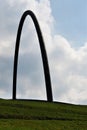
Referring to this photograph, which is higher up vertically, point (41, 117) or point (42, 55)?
point (42, 55)

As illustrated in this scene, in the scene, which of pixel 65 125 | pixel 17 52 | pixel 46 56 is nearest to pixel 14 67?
pixel 17 52

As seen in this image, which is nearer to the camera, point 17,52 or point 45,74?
point 45,74

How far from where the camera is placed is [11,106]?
5072 cm

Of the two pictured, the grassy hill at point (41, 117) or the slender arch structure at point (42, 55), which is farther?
the slender arch structure at point (42, 55)

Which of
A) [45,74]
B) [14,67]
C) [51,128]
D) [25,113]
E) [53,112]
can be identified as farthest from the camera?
[14,67]

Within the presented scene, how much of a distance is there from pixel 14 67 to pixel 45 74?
850 centimetres

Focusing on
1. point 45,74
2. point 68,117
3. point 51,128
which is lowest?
point 51,128

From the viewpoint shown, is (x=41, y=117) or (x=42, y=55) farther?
(x=42, y=55)

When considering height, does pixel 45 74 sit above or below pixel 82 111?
above

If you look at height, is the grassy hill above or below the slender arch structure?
below

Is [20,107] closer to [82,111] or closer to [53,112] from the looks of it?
[53,112]

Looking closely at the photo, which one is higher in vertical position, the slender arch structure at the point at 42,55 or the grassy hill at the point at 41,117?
the slender arch structure at the point at 42,55

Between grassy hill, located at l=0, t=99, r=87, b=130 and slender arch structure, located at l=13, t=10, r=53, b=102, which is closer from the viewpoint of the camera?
grassy hill, located at l=0, t=99, r=87, b=130

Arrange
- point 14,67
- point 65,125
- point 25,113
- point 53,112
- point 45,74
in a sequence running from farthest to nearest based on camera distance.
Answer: point 14,67, point 45,74, point 53,112, point 25,113, point 65,125
